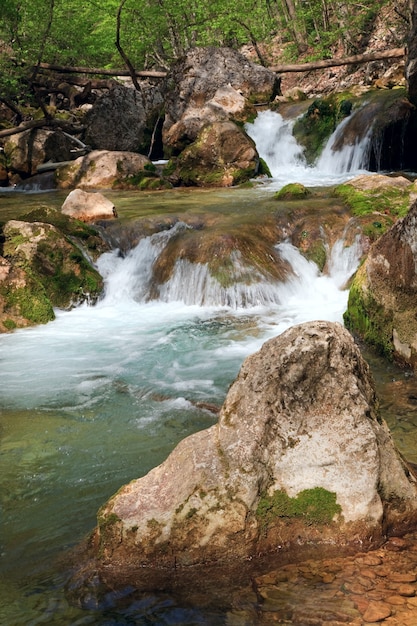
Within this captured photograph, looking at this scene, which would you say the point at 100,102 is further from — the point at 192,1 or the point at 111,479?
the point at 111,479

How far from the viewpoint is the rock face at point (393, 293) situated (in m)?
6.17

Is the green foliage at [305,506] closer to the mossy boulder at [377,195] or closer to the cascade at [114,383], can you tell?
the cascade at [114,383]

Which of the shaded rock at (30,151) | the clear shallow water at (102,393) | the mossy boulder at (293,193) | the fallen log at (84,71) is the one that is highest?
the fallen log at (84,71)

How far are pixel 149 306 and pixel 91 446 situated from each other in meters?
5.34

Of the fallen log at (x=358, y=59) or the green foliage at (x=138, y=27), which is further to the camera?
the fallen log at (x=358, y=59)

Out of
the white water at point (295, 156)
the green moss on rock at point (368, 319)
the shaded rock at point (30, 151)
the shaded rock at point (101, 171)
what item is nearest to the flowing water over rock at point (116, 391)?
the green moss on rock at point (368, 319)

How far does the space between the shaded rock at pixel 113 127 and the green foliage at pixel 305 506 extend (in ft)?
66.4

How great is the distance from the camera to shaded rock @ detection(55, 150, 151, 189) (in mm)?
18094

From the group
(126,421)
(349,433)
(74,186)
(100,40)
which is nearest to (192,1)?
(100,40)

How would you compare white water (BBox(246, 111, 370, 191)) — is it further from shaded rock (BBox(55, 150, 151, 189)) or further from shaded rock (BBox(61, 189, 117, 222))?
shaded rock (BBox(61, 189, 117, 222))

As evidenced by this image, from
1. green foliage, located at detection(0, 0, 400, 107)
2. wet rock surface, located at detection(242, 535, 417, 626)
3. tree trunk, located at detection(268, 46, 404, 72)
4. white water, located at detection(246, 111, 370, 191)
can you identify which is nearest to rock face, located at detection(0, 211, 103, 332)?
white water, located at detection(246, 111, 370, 191)

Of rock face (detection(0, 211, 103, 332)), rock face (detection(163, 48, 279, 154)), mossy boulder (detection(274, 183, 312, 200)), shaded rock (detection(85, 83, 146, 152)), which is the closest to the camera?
rock face (detection(0, 211, 103, 332))

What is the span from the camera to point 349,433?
3.24 metres

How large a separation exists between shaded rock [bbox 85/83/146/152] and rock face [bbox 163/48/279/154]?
4.21ft
